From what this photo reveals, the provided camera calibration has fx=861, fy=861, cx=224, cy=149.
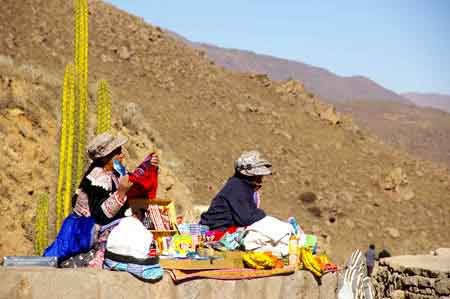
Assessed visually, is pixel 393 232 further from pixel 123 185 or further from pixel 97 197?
pixel 123 185

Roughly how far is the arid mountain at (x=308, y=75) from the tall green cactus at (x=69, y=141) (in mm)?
142649

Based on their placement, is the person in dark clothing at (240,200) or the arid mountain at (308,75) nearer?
the person in dark clothing at (240,200)

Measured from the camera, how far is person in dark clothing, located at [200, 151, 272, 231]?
6.81 meters

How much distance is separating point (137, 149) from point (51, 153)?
2856 mm

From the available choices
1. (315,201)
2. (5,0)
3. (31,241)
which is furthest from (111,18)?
(31,241)

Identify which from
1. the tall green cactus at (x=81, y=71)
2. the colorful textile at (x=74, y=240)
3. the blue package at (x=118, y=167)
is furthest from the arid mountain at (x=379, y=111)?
the colorful textile at (x=74, y=240)

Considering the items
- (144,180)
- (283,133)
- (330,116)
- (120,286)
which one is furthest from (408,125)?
(120,286)

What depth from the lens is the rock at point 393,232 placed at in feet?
110

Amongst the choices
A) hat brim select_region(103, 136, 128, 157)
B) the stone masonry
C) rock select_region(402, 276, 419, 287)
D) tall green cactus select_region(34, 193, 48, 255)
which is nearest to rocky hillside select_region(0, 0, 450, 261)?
tall green cactus select_region(34, 193, 48, 255)

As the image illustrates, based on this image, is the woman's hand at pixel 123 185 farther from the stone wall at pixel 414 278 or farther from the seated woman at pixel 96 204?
the stone wall at pixel 414 278

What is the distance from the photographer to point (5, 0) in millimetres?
38281

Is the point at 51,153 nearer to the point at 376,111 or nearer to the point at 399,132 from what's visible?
the point at 399,132

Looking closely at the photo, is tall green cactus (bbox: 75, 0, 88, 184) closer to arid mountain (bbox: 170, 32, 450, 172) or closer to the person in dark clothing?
the person in dark clothing

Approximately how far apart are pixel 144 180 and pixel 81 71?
921 cm
